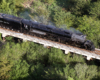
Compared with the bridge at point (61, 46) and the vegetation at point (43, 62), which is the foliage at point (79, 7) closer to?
the vegetation at point (43, 62)

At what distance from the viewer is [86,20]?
20.7 m

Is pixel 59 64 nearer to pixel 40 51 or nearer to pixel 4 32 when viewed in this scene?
pixel 40 51

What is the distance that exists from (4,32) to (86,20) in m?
16.2

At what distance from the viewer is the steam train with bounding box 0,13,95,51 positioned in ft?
40.8

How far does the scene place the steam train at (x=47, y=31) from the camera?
12422mm

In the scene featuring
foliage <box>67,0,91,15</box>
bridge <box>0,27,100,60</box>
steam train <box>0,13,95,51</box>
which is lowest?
bridge <box>0,27,100,60</box>

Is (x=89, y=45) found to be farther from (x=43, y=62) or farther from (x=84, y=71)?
(x=43, y=62)

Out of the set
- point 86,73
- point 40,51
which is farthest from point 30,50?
point 86,73

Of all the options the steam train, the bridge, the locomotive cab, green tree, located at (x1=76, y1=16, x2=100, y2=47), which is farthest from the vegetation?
the locomotive cab

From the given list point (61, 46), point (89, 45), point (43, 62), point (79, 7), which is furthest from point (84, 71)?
point (79, 7)

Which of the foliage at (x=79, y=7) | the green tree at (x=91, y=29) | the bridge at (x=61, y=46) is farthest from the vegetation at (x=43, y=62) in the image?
the foliage at (x=79, y=7)

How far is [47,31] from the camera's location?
12961mm

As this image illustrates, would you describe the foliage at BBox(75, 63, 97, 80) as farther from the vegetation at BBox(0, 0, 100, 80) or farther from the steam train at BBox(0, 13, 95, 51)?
the steam train at BBox(0, 13, 95, 51)

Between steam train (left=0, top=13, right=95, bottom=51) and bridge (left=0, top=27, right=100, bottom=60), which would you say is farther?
bridge (left=0, top=27, right=100, bottom=60)
